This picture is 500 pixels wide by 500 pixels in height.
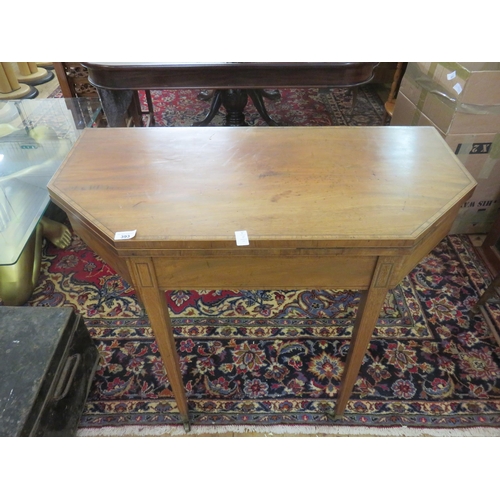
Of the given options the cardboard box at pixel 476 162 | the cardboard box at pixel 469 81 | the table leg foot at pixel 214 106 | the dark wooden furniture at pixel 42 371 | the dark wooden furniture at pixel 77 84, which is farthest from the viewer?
the table leg foot at pixel 214 106

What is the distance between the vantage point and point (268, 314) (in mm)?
1580

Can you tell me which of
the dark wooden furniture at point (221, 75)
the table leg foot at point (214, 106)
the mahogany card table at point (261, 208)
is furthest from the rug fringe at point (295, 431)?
the table leg foot at point (214, 106)

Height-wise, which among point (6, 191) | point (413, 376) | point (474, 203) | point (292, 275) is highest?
point (292, 275)

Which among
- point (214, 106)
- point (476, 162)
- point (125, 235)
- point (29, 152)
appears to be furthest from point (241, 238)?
point (214, 106)

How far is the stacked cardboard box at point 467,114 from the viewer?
4.81 ft

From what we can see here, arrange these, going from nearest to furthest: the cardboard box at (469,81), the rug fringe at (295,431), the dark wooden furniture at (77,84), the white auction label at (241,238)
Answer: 1. the white auction label at (241,238)
2. the rug fringe at (295,431)
3. the cardboard box at (469,81)
4. the dark wooden furniture at (77,84)

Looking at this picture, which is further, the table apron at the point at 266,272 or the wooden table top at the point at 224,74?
the wooden table top at the point at 224,74

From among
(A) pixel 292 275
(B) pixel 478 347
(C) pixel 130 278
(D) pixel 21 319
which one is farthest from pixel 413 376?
(D) pixel 21 319

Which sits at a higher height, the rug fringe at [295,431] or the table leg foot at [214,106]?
the table leg foot at [214,106]

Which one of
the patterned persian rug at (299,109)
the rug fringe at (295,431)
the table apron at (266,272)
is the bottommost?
the rug fringe at (295,431)

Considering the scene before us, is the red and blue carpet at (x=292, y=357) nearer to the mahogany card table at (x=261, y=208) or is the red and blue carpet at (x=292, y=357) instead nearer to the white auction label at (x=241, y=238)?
the mahogany card table at (x=261, y=208)

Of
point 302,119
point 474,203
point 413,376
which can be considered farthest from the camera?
point 302,119

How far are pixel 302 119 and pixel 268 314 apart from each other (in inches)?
76.0

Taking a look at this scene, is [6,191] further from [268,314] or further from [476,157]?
[476,157]
